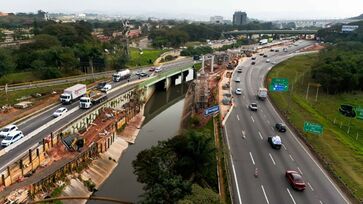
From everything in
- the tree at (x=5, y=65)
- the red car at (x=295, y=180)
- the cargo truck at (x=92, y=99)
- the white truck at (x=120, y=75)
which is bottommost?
the red car at (x=295, y=180)

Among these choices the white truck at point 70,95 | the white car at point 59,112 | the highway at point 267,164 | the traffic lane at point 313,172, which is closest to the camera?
the highway at point 267,164

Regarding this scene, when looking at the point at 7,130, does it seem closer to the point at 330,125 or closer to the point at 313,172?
the point at 313,172

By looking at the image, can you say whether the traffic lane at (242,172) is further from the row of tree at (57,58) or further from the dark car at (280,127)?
the row of tree at (57,58)

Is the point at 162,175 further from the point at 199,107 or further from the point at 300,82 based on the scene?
the point at 300,82

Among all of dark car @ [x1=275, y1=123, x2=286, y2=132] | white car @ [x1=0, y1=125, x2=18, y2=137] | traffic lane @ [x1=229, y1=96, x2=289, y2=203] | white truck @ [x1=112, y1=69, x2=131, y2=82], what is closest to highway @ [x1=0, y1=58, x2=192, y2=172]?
white car @ [x1=0, y1=125, x2=18, y2=137]

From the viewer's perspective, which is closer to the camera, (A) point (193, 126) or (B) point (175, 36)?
(A) point (193, 126)

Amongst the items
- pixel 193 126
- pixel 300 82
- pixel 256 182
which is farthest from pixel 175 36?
pixel 256 182

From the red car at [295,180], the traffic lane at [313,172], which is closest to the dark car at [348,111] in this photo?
the traffic lane at [313,172]
